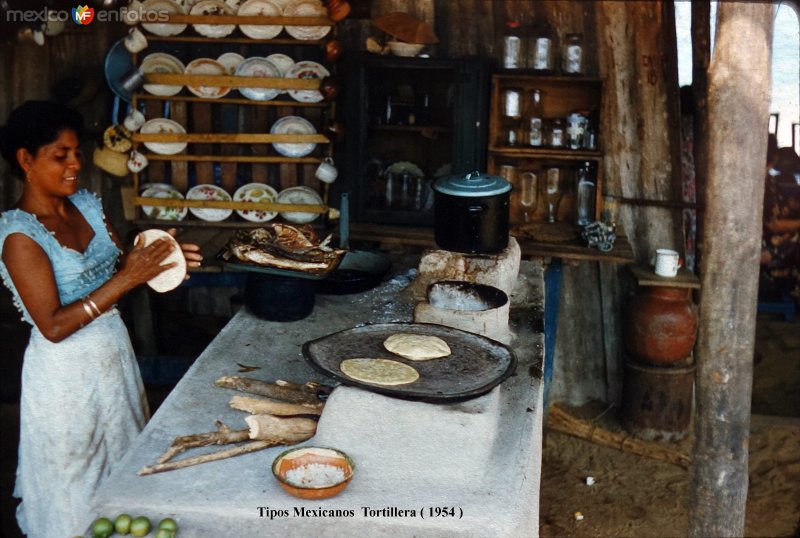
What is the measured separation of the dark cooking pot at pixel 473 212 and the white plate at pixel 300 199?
5.42 ft

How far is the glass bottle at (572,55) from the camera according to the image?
17.2 ft

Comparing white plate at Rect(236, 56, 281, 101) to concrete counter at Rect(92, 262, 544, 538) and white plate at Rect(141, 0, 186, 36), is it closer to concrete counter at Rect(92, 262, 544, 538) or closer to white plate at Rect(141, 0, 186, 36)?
white plate at Rect(141, 0, 186, 36)

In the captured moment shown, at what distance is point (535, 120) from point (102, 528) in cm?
370

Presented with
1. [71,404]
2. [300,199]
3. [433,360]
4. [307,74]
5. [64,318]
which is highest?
[307,74]

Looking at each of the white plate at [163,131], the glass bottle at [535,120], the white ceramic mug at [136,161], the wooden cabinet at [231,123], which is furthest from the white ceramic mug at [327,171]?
the glass bottle at [535,120]

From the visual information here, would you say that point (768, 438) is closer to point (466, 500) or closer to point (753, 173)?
point (753, 173)

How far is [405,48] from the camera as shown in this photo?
5195 millimetres

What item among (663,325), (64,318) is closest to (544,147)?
(663,325)

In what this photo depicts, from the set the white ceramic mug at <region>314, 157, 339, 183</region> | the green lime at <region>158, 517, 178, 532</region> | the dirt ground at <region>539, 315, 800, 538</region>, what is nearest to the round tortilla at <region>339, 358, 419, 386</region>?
the green lime at <region>158, 517, 178, 532</region>

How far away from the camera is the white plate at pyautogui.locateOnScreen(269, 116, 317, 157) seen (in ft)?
18.2

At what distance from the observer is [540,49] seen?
17.2ft

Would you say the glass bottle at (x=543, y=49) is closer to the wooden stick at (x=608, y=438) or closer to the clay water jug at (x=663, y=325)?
the clay water jug at (x=663, y=325)

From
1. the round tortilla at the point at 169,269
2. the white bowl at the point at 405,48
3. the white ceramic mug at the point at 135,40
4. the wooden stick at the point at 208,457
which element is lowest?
the wooden stick at the point at 208,457

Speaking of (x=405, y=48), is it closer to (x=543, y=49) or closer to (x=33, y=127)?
(x=543, y=49)
